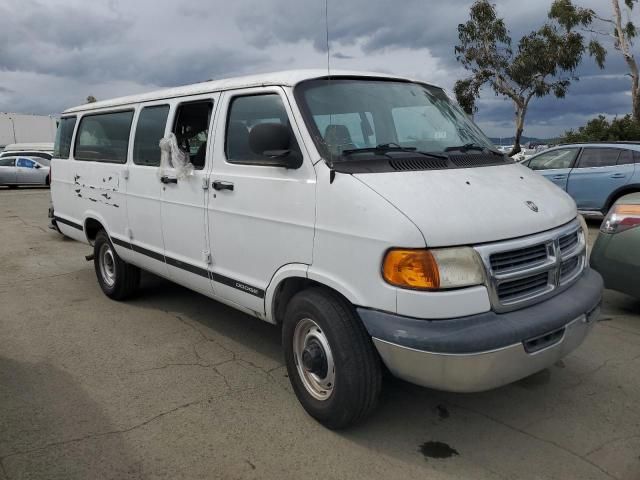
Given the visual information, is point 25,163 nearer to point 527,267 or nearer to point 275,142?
point 275,142

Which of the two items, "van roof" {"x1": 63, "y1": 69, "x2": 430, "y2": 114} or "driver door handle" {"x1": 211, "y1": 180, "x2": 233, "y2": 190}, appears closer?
"van roof" {"x1": 63, "y1": 69, "x2": 430, "y2": 114}

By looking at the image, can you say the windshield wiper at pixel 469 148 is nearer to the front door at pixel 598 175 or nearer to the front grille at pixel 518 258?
the front grille at pixel 518 258

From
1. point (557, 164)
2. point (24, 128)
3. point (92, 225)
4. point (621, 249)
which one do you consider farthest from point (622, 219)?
point (24, 128)

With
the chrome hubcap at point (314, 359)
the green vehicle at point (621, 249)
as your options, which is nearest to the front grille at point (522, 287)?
Answer: the chrome hubcap at point (314, 359)

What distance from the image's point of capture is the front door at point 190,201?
401 centimetres

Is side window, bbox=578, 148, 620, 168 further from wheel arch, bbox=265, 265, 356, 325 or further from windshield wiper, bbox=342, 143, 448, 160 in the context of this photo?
wheel arch, bbox=265, 265, 356, 325

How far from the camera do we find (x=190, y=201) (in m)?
4.11

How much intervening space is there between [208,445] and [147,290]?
336 cm

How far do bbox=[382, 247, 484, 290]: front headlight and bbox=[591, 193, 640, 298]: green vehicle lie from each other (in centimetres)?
258

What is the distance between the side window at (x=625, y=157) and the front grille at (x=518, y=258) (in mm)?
7918

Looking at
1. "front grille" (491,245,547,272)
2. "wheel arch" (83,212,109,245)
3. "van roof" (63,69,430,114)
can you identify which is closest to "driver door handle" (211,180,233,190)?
"van roof" (63,69,430,114)

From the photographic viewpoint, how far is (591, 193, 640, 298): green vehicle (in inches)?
179

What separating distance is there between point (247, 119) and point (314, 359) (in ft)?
5.49

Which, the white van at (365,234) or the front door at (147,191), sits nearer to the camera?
the white van at (365,234)
